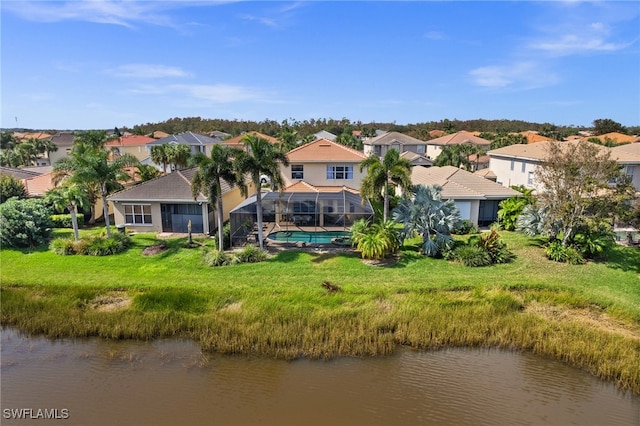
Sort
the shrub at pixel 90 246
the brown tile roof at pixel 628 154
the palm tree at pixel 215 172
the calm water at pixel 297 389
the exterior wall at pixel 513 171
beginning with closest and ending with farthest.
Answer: the calm water at pixel 297 389 < the palm tree at pixel 215 172 < the shrub at pixel 90 246 < the brown tile roof at pixel 628 154 < the exterior wall at pixel 513 171

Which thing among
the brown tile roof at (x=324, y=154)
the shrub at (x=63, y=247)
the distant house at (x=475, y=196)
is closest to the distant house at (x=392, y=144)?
the brown tile roof at (x=324, y=154)

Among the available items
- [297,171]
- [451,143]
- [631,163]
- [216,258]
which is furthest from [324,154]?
[451,143]

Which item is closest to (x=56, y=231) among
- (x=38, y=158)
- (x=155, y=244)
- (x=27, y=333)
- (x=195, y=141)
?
(x=155, y=244)

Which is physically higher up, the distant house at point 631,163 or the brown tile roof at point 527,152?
the brown tile roof at point 527,152

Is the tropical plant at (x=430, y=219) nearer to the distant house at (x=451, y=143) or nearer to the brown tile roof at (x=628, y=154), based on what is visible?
the brown tile roof at (x=628, y=154)

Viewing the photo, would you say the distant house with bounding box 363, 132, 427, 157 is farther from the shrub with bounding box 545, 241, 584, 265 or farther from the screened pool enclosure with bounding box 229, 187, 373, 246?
the shrub with bounding box 545, 241, 584, 265

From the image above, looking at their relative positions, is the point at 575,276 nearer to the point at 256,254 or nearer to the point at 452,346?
the point at 452,346
